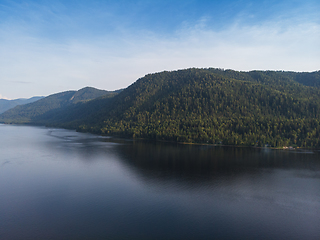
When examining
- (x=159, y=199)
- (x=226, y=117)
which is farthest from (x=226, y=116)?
(x=159, y=199)

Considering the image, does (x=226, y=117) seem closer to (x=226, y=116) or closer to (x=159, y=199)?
(x=226, y=116)

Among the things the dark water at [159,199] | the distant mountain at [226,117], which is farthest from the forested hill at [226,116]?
the dark water at [159,199]

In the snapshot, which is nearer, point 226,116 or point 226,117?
point 226,117

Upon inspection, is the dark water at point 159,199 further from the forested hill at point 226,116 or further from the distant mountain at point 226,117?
the forested hill at point 226,116

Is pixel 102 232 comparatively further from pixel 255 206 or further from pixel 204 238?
pixel 255 206

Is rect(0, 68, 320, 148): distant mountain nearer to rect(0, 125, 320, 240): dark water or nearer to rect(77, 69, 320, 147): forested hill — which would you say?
rect(77, 69, 320, 147): forested hill

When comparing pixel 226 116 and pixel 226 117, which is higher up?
pixel 226 116
